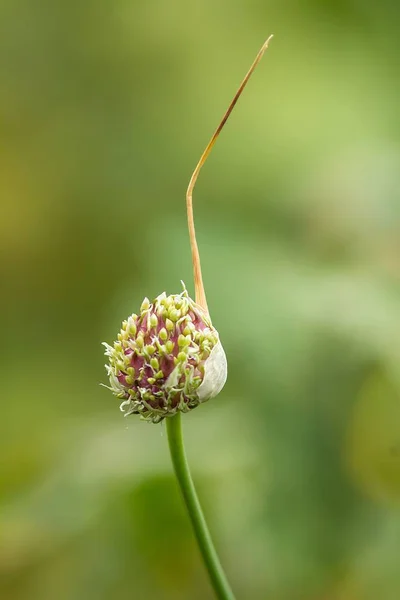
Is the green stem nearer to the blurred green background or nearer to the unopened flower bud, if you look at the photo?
the unopened flower bud

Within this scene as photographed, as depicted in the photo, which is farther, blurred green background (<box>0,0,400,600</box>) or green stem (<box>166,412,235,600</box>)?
blurred green background (<box>0,0,400,600</box>)

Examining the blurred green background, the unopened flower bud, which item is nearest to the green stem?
the unopened flower bud

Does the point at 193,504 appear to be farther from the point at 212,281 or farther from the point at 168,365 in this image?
the point at 212,281

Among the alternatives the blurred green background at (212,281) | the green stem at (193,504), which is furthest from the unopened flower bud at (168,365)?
the blurred green background at (212,281)

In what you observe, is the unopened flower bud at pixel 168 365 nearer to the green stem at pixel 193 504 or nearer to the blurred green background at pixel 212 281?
the green stem at pixel 193 504

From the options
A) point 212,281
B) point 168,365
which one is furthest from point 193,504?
point 212,281

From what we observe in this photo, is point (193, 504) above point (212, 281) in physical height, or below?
below
